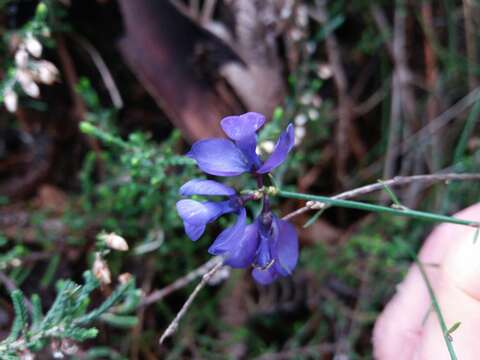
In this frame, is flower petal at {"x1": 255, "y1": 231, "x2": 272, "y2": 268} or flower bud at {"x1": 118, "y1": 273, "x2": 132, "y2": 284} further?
flower bud at {"x1": 118, "y1": 273, "x2": 132, "y2": 284}

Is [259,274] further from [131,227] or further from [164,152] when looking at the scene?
[131,227]

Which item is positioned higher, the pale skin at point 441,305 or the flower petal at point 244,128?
the flower petal at point 244,128

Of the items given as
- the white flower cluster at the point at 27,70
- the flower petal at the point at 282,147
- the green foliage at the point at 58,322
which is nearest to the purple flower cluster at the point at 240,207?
the flower petal at the point at 282,147

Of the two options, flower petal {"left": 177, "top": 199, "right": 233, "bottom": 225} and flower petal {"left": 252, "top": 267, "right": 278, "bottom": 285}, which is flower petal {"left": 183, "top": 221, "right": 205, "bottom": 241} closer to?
flower petal {"left": 177, "top": 199, "right": 233, "bottom": 225}

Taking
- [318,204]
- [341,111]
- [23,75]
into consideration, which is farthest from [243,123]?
[341,111]

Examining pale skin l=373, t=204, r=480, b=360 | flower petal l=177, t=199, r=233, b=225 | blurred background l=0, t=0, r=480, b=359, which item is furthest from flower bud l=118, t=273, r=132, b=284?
pale skin l=373, t=204, r=480, b=360

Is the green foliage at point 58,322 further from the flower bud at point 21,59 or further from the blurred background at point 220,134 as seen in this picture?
the flower bud at point 21,59

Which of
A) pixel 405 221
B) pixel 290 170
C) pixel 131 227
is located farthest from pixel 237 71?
pixel 405 221
